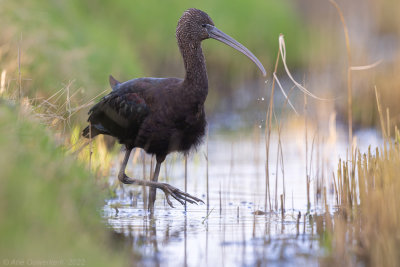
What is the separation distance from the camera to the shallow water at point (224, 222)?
4593 mm

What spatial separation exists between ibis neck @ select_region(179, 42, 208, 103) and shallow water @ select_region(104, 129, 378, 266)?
74 cm

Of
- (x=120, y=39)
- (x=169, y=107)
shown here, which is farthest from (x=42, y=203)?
(x=120, y=39)

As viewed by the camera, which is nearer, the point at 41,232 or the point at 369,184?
the point at 41,232

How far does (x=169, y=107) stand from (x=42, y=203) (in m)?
2.29

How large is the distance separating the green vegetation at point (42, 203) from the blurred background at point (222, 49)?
109 inches

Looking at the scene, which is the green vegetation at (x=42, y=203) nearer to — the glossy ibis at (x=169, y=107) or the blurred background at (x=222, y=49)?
the glossy ibis at (x=169, y=107)

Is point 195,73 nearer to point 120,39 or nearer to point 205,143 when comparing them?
point 205,143

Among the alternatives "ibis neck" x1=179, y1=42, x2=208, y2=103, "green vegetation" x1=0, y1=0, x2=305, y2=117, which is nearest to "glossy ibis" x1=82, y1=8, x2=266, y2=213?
"ibis neck" x1=179, y1=42, x2=208, y2=103

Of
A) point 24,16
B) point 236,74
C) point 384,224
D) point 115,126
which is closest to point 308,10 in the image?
point 236,74

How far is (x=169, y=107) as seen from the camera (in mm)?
6062

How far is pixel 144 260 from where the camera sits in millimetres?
4445

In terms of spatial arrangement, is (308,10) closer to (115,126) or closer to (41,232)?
(115,126)

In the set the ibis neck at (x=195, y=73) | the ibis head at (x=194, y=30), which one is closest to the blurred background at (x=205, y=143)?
the ibis neck at (x=195, y=73)

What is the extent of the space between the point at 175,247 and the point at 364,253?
127cm
